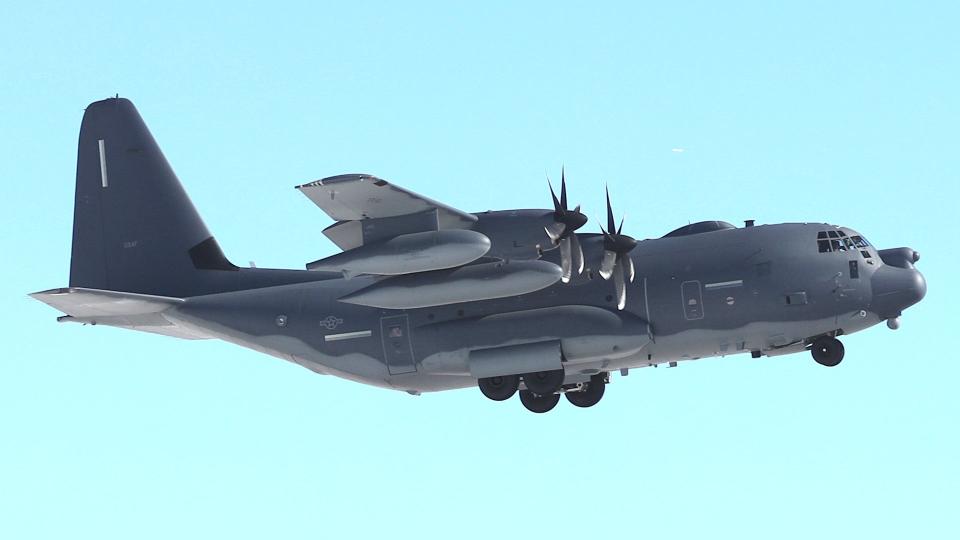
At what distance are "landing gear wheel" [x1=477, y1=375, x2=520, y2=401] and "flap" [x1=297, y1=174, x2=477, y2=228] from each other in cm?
351

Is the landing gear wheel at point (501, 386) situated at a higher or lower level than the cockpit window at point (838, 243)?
lower

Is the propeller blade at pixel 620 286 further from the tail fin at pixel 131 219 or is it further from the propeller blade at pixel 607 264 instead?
the tail fin at pixel 131 219

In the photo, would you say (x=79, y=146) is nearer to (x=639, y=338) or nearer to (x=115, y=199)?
(x=115, y=199)

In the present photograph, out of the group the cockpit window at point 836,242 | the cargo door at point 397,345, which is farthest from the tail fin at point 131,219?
the cockpit window at point 836,242

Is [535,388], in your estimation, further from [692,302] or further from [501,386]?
[692,302]

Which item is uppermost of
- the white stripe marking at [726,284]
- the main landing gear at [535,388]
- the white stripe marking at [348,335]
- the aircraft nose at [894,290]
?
the white stripe marking at [726,284]

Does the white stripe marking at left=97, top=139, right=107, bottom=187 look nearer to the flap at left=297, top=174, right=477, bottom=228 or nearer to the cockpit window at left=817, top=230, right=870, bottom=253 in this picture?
the flap at left=297, top=174, right=477, bottom=228

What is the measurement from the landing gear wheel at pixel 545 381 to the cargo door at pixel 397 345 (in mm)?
2456

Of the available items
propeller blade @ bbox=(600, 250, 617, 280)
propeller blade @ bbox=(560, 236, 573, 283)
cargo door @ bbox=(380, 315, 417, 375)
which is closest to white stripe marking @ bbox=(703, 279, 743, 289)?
propeller blade @ bbox=(600, 250, 617, 280)

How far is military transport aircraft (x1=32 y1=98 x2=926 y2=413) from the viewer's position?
2561 cm

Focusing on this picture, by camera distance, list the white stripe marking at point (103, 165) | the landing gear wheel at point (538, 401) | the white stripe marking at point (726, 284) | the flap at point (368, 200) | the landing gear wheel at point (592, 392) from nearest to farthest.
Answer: the flap at point (368, 200) → the white stripe marking at point (726, 284) → the landing gear wheel at point (538, 401) → the landing gear wheel at point (592, 392) → the white stripe marking at point (103, 165)

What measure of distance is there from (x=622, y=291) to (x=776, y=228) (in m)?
3.45

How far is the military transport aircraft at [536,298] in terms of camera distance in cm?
2561

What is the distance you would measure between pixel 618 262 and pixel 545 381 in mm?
2876
